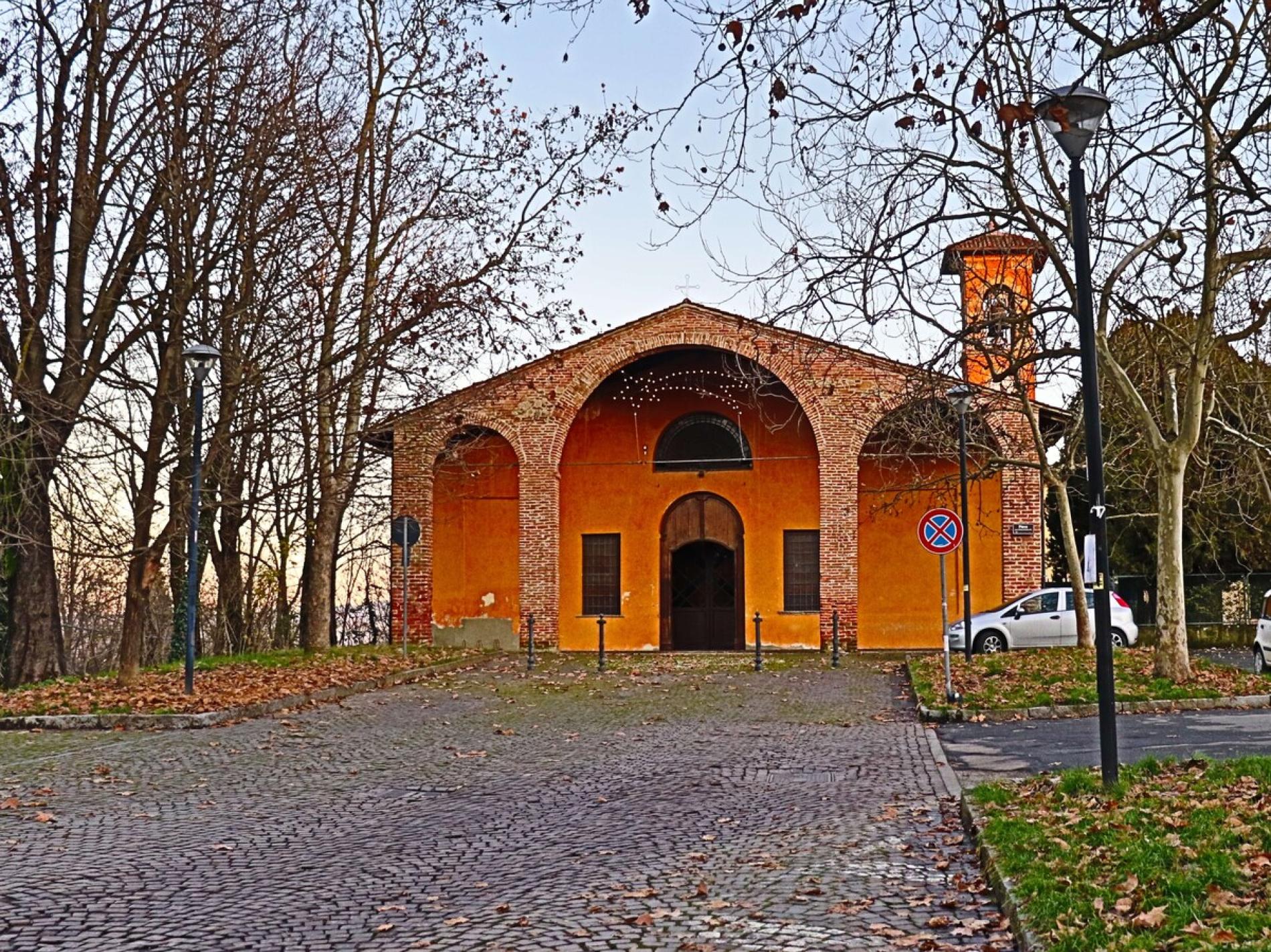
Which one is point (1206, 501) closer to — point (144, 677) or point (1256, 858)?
point (144, 677)

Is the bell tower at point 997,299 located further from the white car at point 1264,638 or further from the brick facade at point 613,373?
the brick facade at point 613,373

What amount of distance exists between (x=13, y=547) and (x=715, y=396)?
15753 millimetres

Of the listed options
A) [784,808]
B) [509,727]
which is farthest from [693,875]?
[509,727]

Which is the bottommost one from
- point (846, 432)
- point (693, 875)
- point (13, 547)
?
point (693, 875)

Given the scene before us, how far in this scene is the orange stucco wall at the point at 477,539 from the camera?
3112cm

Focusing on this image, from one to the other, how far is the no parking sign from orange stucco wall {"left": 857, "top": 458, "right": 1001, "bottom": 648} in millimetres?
12503

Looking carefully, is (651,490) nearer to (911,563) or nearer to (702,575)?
(702,575)

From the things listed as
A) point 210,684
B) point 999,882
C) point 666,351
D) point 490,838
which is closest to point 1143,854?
point 999,882

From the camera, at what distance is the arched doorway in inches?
1239

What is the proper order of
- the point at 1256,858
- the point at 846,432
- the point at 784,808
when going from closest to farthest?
1. the point at 1256,858
2. the point at 784,808
3. the point at 846,432

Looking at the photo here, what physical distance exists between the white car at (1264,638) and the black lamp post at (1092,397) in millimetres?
13771

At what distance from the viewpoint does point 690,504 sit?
31688 millimetres

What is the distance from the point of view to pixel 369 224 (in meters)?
24.1

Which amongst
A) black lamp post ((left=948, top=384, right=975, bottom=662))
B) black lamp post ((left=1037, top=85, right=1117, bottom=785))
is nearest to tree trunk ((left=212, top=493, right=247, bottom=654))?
black lamp post ((left=948, top=384, right=975, bottom=662))
